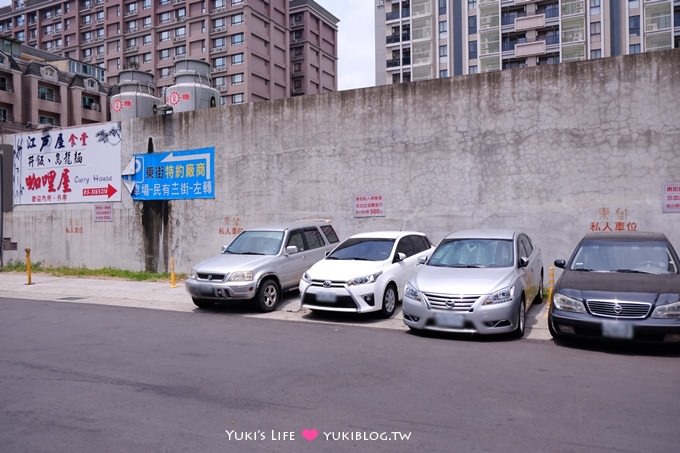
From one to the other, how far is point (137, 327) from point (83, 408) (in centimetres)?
440

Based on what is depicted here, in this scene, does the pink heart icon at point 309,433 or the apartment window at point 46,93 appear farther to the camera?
the apartment window at point 46,93

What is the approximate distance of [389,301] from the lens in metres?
9.99

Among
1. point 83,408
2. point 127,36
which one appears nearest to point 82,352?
point 83,408

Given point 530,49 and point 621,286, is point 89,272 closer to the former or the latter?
point 621,286

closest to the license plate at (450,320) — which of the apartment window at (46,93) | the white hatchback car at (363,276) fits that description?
the white hatchback car at (363,276)

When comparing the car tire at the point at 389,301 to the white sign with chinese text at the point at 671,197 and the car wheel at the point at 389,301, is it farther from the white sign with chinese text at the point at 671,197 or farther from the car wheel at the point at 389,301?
the white sign with chinese text at the point at 671,197

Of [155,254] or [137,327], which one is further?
[155,254]

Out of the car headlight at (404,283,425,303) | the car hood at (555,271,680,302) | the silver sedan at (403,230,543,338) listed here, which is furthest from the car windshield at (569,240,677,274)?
the car headlight at (404,283,425,303)

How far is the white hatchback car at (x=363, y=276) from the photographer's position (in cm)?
949

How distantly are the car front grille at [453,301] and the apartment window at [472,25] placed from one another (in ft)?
196

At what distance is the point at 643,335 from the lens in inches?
269

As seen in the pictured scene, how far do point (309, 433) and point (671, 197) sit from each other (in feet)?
34.8

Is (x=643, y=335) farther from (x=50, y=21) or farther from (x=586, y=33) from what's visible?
(x=50, y=21)

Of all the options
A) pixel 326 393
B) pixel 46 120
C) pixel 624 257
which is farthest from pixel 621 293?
pixel 46 120
